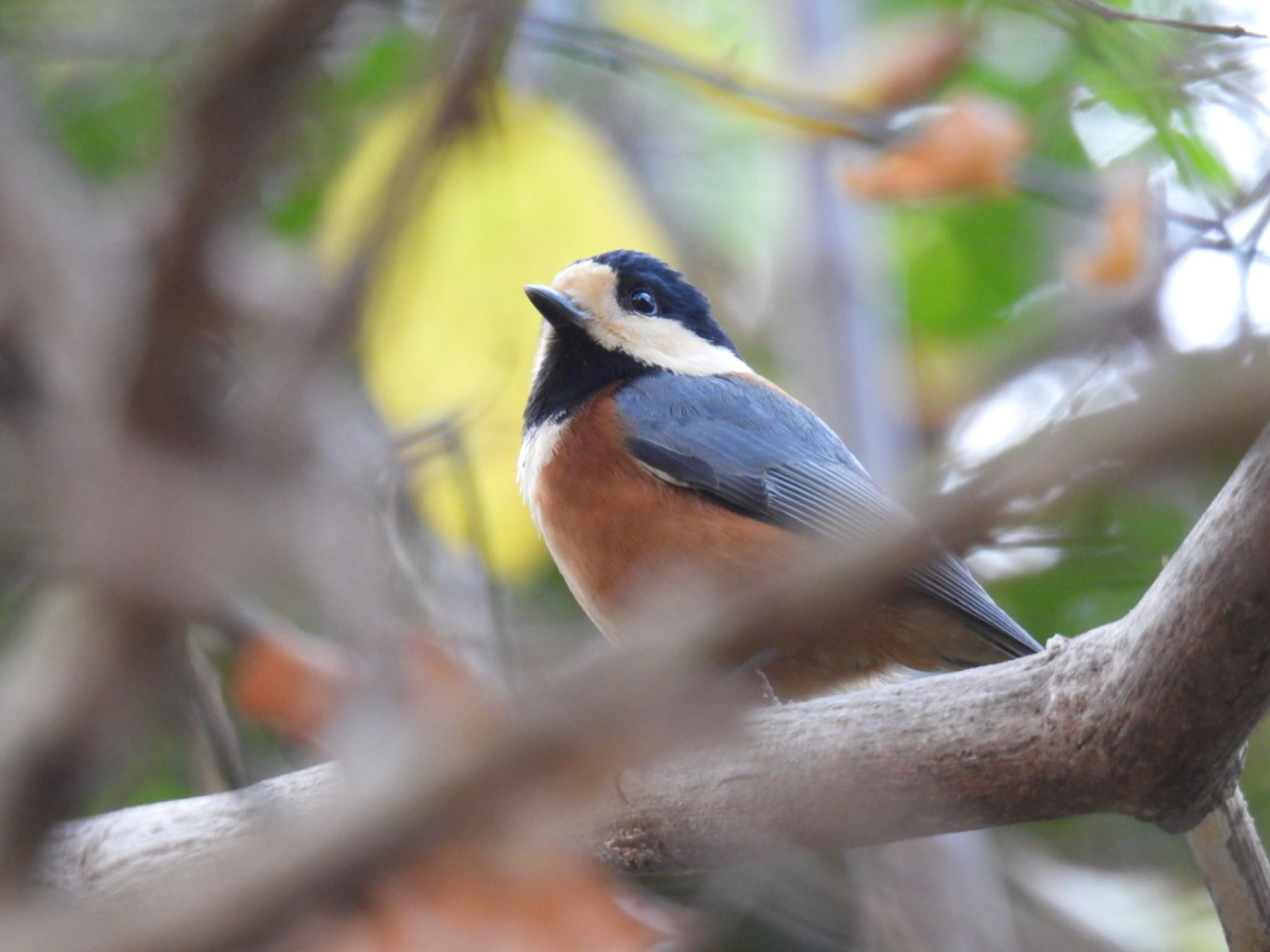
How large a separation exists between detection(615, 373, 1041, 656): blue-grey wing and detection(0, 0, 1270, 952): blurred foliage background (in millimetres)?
306

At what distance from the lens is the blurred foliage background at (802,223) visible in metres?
3.23

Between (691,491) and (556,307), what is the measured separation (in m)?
0.76

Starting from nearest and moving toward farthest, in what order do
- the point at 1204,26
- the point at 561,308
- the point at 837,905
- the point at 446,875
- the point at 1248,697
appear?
the point at 446,875, the point at 1248,697, the point at 1204,26, the point at 561,308, the point at 837,905

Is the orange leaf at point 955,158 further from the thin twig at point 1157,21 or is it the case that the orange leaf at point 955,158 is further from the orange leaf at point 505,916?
the orange leaf at point 505,916

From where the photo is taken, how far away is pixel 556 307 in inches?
157

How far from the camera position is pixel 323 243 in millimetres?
3496

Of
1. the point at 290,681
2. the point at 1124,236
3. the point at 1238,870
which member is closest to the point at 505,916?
the point at 290,681

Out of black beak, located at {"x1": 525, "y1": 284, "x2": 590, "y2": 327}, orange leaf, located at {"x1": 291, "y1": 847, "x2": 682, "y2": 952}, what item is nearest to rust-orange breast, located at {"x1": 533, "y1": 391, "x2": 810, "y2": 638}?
black beak, located at {"x1": 525, "y1": 284, "x2": 590, "y2": 327}

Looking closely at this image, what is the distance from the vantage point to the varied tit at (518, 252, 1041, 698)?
3441mm

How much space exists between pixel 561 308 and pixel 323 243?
787 mm

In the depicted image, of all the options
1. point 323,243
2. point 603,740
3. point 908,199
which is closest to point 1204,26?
point 908,199

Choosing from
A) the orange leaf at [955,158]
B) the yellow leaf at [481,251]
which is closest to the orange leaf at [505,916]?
the yellow leaf at [481,251]

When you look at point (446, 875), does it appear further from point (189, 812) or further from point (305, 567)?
point (189, 812)

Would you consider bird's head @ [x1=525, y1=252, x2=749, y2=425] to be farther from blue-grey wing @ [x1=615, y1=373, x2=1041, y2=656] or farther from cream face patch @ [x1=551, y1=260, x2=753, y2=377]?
blue-grey wing @ [x1=615, y1=373, x2=1041, y2=656]
